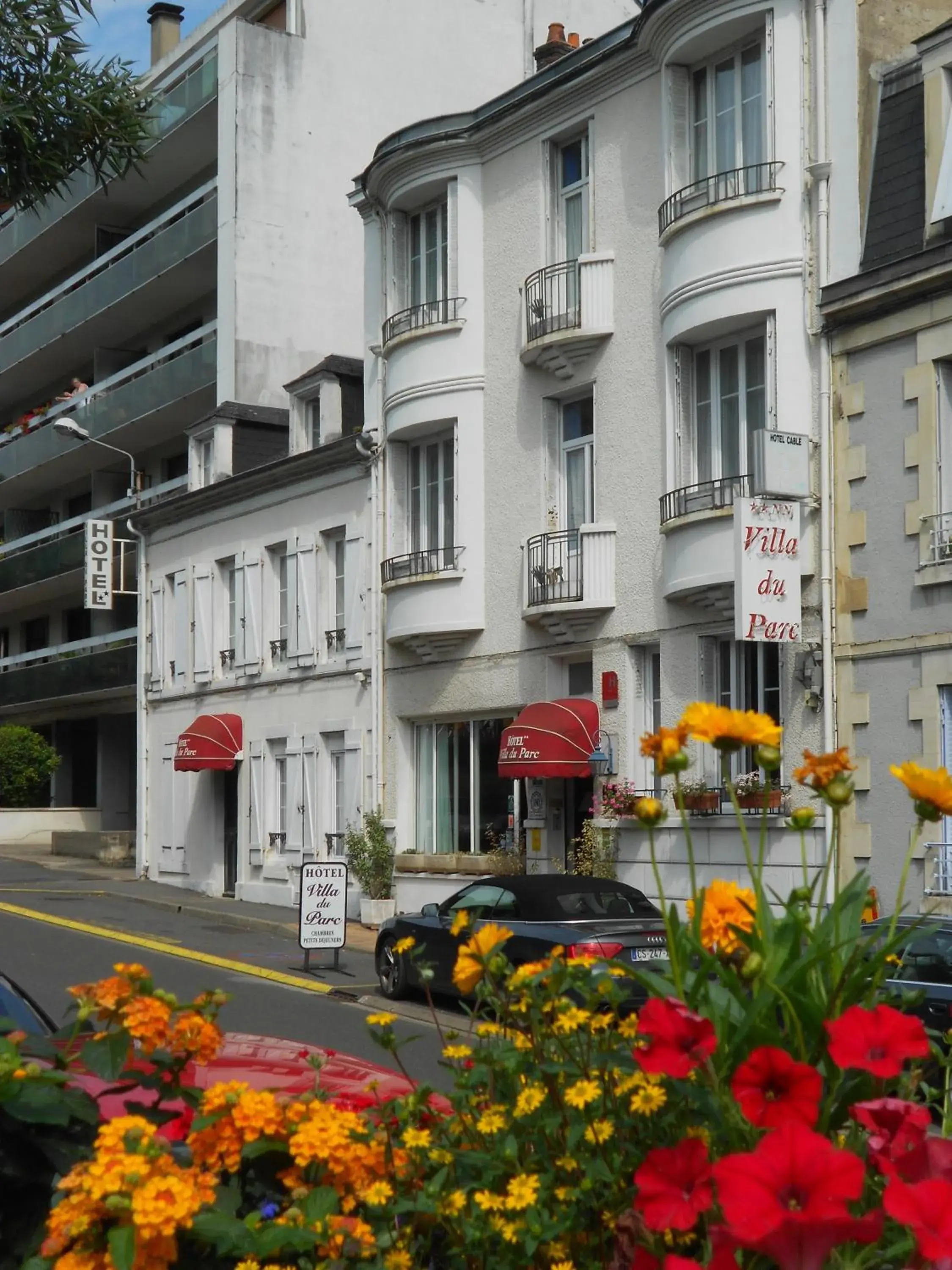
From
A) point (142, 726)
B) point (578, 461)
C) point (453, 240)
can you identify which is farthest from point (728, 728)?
point (142, 726)

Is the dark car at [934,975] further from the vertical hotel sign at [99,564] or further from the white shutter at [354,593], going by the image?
the vertical hotel sign at [99,564]

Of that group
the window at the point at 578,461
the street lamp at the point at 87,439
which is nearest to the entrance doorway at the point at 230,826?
the street lamp at the point at 87,439

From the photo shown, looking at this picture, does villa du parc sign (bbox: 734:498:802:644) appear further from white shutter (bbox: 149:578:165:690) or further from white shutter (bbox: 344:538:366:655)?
white shutter (bbox: 149:578:165:690)

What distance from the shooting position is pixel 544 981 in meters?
3.68

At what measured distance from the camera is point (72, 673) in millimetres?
37719

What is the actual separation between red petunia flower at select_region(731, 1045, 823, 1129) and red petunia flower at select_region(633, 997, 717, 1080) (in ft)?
0.30

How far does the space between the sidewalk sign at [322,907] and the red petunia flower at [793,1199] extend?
16815mm

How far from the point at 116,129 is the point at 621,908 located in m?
8.35

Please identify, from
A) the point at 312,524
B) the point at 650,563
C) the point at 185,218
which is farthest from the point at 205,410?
the point at 650,563

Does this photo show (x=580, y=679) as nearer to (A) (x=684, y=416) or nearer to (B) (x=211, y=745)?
(A) (x=684, y=416)

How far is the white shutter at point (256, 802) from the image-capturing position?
89.5ft

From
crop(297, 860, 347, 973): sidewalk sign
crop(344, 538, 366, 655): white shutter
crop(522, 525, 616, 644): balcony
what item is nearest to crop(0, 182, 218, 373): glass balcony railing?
crop(344, 538, 366, 655): white shutter

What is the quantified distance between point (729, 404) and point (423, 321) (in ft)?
19.4

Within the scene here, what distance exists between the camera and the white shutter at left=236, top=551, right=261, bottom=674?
27734 millimetres
